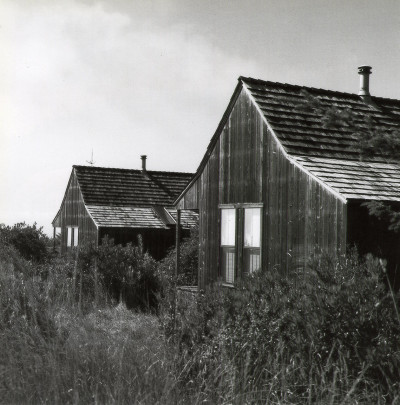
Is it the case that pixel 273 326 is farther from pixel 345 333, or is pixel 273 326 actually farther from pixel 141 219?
pixel 141 219

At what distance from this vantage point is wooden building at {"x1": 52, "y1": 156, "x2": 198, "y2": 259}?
1008 inches

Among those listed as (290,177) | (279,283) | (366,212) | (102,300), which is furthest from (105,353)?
(102,300)

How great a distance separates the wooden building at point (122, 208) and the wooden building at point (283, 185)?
9.97m

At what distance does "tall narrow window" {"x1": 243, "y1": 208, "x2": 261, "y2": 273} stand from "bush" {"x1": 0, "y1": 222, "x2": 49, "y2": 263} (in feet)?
39.5

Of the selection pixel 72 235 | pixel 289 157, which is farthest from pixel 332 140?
pixel 72 235

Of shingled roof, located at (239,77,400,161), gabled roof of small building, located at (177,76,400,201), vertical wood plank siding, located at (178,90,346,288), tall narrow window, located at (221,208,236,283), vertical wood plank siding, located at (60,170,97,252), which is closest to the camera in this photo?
gabled roof of small building, located at (177,76,400,201)

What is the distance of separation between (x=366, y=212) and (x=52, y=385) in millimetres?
6439

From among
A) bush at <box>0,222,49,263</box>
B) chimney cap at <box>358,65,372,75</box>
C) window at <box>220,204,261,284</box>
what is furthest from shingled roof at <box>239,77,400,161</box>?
bush at <box>0,222,49,263</box>

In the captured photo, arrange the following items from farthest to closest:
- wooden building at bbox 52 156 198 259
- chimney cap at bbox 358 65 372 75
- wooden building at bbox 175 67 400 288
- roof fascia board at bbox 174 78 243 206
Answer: wooden building at bbox 52 156 198 259
chimney cap at bbox 358 65 372 75
roof fascia board at bbox 174 78 243 206
wooden building at bbox 175 67 400 288

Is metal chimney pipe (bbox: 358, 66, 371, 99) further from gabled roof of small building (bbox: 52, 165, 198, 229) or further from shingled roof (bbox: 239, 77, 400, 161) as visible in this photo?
gabled roof of small building (bbox: 52, 165, 198, 229)

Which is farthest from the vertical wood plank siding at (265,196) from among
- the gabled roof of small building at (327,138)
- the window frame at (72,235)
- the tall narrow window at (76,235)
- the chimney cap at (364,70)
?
the window frame at (72,235)

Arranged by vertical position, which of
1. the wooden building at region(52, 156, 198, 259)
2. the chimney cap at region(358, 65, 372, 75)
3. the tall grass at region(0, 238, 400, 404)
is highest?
the chimney cap at region(358, 65, 372, 75)

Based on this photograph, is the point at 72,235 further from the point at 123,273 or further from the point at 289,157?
the point at 289,157

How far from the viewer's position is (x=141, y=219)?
26.4m
